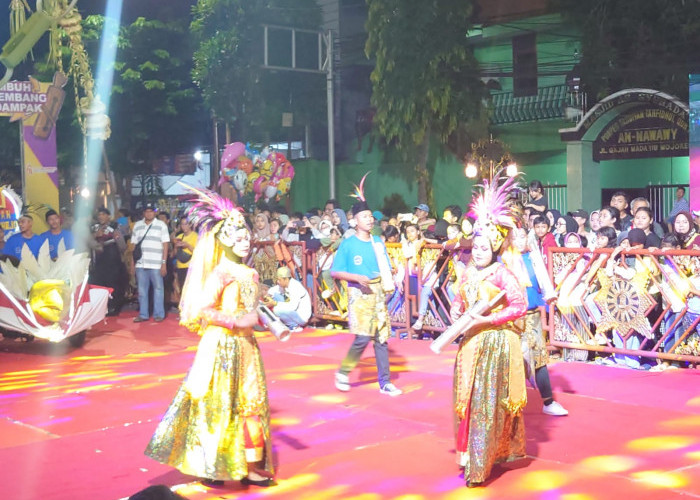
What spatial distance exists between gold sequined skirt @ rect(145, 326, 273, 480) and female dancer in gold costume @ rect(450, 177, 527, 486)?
1.21m

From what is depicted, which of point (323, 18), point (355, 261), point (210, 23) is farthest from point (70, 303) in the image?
point (323, 18)

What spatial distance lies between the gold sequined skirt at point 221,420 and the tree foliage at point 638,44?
14.6m

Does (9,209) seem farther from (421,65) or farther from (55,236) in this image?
(421,65)

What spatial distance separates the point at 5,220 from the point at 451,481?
12574mm

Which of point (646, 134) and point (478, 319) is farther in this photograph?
point (646, 134)

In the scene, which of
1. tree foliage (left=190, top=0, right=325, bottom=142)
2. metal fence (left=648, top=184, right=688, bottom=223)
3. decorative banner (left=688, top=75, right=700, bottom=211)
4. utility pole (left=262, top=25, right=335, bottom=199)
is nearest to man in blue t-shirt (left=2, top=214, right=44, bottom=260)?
decorative banner (left=688, top=75, right=700, bottom=211)

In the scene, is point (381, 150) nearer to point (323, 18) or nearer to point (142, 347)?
point (323, 18)

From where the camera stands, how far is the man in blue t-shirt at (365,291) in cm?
797

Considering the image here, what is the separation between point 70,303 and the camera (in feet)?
34.7

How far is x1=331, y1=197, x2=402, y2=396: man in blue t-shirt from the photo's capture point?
7.97 meters

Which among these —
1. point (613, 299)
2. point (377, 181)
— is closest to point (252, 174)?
point (377, 181)

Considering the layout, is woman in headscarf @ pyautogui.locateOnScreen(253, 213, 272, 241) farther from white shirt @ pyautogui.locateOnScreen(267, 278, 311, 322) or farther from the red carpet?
the red carpet

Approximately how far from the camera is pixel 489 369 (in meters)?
5.48

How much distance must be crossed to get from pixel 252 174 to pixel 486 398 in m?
17.0
